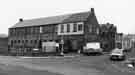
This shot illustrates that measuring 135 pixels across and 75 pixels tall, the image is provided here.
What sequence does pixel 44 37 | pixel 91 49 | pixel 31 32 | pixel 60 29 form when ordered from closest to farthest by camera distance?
pixel 91 49
pixel 60 29
pixel 44 37
pixel 31 32

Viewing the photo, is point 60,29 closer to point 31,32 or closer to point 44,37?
point 44,37

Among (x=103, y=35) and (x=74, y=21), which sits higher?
(x=74, y=21)

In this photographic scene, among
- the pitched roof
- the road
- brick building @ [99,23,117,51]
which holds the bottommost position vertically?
the road

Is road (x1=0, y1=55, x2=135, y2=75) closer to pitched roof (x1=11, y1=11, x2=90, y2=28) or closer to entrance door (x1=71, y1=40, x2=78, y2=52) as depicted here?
entrance door (x1=71, y1=40, x2=78, y2=52)

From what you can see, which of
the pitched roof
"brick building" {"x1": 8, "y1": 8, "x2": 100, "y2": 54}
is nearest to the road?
"brick building" {"x1": 8, "y1": 8, "x2": 100, "y2": 54}

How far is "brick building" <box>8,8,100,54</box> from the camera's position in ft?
142

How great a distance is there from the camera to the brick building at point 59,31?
43.2 meters

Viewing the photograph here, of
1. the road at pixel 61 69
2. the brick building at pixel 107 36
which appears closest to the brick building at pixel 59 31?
the brick building at pixel 107 36

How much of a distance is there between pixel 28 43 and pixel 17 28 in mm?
7332

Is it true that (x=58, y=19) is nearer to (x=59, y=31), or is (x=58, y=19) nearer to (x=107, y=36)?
(x=59, y=31)

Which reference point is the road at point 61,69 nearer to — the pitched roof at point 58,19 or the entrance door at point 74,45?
the entrance door at point 74,45

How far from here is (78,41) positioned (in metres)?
42.8

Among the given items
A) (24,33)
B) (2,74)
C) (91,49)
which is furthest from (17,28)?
(2,74)

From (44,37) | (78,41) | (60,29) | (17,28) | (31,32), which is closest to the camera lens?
(78,41)
